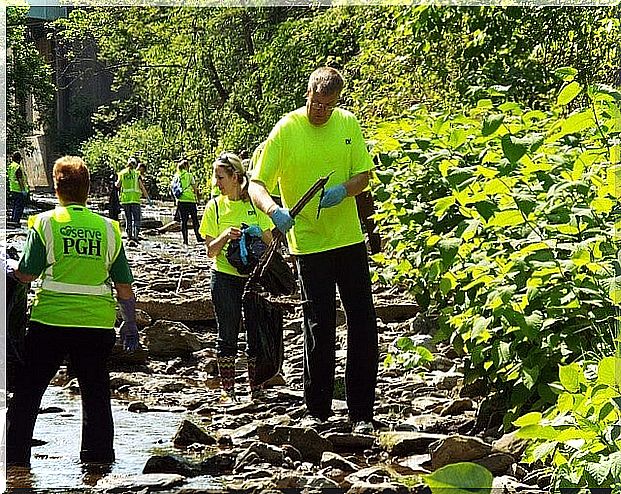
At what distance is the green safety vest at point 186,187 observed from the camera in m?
25.3

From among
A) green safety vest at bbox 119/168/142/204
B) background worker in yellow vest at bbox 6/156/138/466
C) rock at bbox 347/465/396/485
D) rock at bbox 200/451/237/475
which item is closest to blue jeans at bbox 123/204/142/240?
green safety vest at bbox 119/168/142/204

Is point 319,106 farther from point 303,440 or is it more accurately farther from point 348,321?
point 303,440

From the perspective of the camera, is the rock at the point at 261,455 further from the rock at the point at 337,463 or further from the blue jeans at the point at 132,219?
the blue jeans at the point at 132,219

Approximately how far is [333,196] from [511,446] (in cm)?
177

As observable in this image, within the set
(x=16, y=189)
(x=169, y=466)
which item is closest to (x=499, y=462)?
(x=169, y=466)

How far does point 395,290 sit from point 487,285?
7447 mm

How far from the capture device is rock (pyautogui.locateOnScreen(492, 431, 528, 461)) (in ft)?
17.3

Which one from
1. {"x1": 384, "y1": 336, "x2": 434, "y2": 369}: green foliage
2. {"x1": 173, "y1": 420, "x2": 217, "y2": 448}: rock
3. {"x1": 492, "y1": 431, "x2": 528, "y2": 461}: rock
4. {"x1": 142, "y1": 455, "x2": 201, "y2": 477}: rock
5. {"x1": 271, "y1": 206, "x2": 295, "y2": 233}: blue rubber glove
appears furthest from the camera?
{"x1": 173, "y1": 420, "x2": 217, "y2": 448}: rock

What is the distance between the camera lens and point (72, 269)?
19.9 feet

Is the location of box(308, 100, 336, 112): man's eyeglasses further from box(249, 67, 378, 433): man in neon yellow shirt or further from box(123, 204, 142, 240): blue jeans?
box(123, 204, 142, 240): blue jeans

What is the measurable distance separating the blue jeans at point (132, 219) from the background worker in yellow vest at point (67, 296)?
19063 millimetres

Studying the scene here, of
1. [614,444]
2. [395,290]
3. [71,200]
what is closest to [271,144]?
[71,200]

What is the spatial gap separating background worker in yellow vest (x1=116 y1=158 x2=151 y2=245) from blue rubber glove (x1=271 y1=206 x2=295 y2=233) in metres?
18.4

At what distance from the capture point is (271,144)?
673cm
